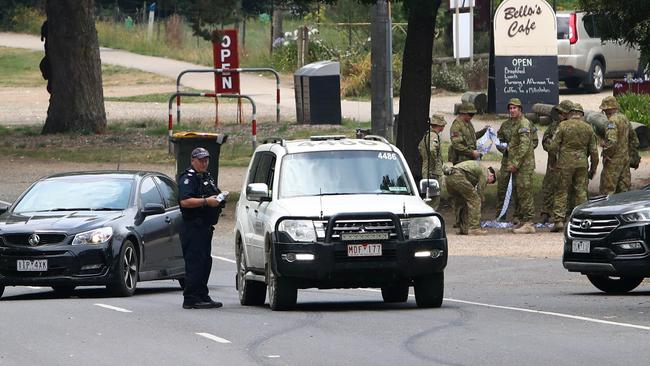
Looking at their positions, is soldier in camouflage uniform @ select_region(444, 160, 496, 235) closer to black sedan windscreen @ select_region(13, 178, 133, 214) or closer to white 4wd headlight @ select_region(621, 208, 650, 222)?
black sedan windscreen @ select_region(13, 178, 133, 214)

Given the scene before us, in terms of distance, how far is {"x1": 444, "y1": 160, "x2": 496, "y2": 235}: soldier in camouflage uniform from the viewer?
2378 cm

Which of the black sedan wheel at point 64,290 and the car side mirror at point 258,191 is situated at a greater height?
the car side mirror at point 258,191

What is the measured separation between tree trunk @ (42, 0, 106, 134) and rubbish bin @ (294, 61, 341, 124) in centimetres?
489

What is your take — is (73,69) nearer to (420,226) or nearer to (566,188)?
(566,188)

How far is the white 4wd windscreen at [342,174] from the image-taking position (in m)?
16.2

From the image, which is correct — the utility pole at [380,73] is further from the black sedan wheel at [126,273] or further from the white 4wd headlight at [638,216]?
the white 4wd headlight at [638,216]

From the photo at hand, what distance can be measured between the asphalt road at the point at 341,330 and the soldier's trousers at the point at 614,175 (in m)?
6.04

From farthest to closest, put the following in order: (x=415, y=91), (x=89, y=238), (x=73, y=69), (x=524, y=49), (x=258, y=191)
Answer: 1. (x=73, y=69)
2. (x=524, y=49)
3. (x=415, y=91)
4. (x=89, y=238)
5. (x=258, y=191)

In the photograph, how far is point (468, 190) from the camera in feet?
78.3

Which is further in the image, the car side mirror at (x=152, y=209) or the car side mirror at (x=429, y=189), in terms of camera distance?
the car side mirror at (x=152, y=209)

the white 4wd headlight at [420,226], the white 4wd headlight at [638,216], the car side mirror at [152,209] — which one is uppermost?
the white 4wd headlight at [420,226]

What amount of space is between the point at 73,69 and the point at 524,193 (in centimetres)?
1821

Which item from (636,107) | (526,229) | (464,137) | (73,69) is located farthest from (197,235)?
(73,69)

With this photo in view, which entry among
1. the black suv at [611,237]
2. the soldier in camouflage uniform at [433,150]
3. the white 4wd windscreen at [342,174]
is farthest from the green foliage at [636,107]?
the white 4wd windscreen at [342,174]
